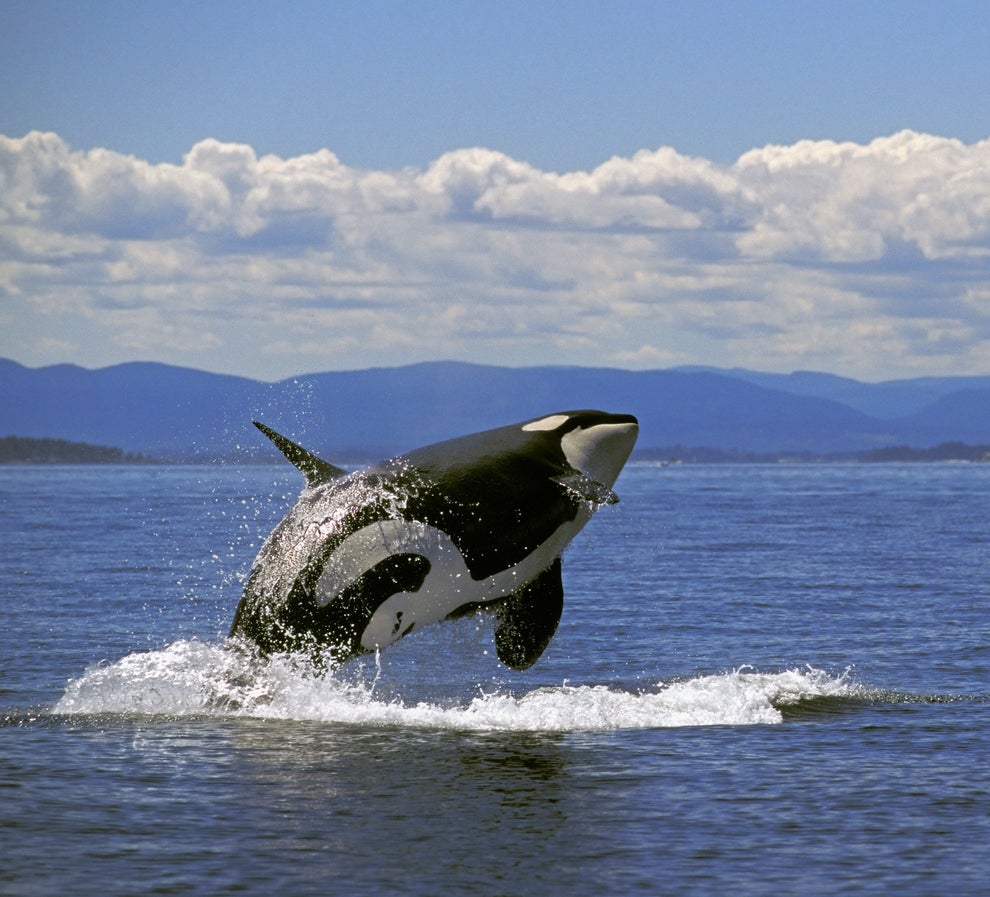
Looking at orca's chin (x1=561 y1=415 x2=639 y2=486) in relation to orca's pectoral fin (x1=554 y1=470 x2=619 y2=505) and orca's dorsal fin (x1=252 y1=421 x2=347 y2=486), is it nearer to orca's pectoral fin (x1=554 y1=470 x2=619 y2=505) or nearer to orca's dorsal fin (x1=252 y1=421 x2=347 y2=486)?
orca's pectoral fin (x1=554 y1=470 x2=619 y2=505)

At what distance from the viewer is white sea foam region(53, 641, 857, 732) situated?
19.0 m

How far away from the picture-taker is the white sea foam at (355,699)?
19.0 metres

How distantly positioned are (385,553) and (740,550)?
127 feet

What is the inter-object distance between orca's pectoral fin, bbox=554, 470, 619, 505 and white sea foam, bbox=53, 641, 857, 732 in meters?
3.25

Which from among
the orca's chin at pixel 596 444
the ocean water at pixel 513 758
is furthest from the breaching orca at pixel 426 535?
the ocean water at pixel 513 758

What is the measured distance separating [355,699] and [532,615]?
9.73 feet

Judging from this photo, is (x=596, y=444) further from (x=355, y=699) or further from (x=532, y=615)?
(x=355, y=699)

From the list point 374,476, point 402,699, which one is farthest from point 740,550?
point 374,476

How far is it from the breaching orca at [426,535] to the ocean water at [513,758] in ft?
2.77

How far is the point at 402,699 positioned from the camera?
2162cm

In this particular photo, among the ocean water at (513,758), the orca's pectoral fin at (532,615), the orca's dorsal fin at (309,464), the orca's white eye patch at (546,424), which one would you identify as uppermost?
the orca's white eye patch at (546,424)

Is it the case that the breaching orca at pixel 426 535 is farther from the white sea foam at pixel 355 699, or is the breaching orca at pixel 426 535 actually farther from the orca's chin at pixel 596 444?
the white sea foam at pixel 355 699

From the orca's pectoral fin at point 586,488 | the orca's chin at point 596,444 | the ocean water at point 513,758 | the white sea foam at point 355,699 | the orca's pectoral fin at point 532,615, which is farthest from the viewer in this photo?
the white sea foam at point 355,699

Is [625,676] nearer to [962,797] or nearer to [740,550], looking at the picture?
[962,797]
